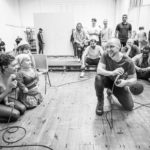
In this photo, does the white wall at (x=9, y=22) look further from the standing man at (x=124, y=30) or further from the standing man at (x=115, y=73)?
the standing man at (x=115, y=73)

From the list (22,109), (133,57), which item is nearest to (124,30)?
(133,57)

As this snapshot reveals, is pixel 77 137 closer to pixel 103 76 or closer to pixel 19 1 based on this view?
pixel 103 76

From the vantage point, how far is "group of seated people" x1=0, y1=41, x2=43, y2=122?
5.94 feet

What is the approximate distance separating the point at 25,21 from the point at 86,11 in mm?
3436

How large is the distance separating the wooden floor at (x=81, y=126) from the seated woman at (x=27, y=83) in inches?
5.5

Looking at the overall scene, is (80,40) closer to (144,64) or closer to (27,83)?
(144,64)

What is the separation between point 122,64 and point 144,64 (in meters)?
1.62

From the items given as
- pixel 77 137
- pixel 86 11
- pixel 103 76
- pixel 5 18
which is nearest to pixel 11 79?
pixel 77 137

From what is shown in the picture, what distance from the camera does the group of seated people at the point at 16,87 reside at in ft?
5.94

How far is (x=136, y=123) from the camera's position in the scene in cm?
184

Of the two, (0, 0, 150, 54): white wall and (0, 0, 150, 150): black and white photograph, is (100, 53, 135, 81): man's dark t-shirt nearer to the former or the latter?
(0, 0, 150, 150): black and white photograph

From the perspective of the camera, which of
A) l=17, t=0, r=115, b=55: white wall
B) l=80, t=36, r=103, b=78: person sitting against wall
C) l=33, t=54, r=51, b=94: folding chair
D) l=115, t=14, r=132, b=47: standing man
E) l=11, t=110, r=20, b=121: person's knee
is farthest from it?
l=17, t=0, r=115, b=55: white wall

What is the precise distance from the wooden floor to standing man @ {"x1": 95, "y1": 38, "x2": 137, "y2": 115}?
206 millimetres

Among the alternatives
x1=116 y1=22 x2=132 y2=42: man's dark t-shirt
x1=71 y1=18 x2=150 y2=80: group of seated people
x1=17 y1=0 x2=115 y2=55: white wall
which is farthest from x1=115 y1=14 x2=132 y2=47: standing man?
x1=17 y1=0 x2=115 y2=55: white wall
